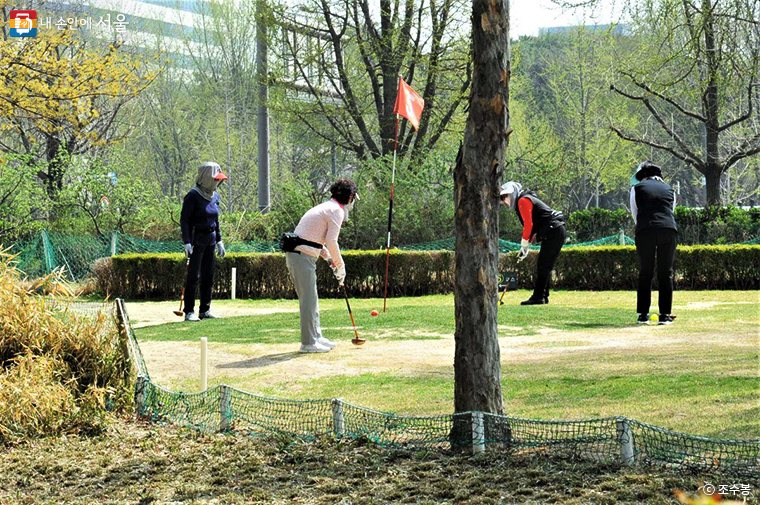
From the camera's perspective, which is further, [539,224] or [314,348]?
[539,224]

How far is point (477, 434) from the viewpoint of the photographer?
16.1 feet

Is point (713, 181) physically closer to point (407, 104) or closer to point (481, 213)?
point (407, 104)

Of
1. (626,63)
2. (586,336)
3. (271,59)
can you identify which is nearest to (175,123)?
(271,59)

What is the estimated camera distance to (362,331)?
10.3 meters

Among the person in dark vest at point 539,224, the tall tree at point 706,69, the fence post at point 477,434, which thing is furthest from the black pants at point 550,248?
the fence post at point 477,434

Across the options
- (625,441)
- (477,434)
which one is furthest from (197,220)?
(625,441)

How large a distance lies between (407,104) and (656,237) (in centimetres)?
603

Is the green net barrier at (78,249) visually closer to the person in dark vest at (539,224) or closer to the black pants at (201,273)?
the black pants at (201,273)

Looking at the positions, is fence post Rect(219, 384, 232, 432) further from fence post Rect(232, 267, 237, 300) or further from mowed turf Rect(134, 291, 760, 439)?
fence post Rect(232, 267, 237, 300)

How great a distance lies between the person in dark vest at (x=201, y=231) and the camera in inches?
477

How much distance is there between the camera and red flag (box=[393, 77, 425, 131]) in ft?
47.3

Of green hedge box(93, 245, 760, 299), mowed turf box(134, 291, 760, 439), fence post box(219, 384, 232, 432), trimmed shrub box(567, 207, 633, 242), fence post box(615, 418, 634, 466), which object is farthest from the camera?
trimmed shrub box(567, 207, 633, 242)

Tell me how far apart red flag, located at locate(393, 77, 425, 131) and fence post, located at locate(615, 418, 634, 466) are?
1036cm

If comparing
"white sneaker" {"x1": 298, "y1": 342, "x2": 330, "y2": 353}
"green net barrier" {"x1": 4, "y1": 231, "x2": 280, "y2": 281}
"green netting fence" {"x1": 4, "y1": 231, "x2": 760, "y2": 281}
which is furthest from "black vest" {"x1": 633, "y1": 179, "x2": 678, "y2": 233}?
"green net barrier" {"x1": 4, "y1": 231, "x2": 280, "y2": 281}
